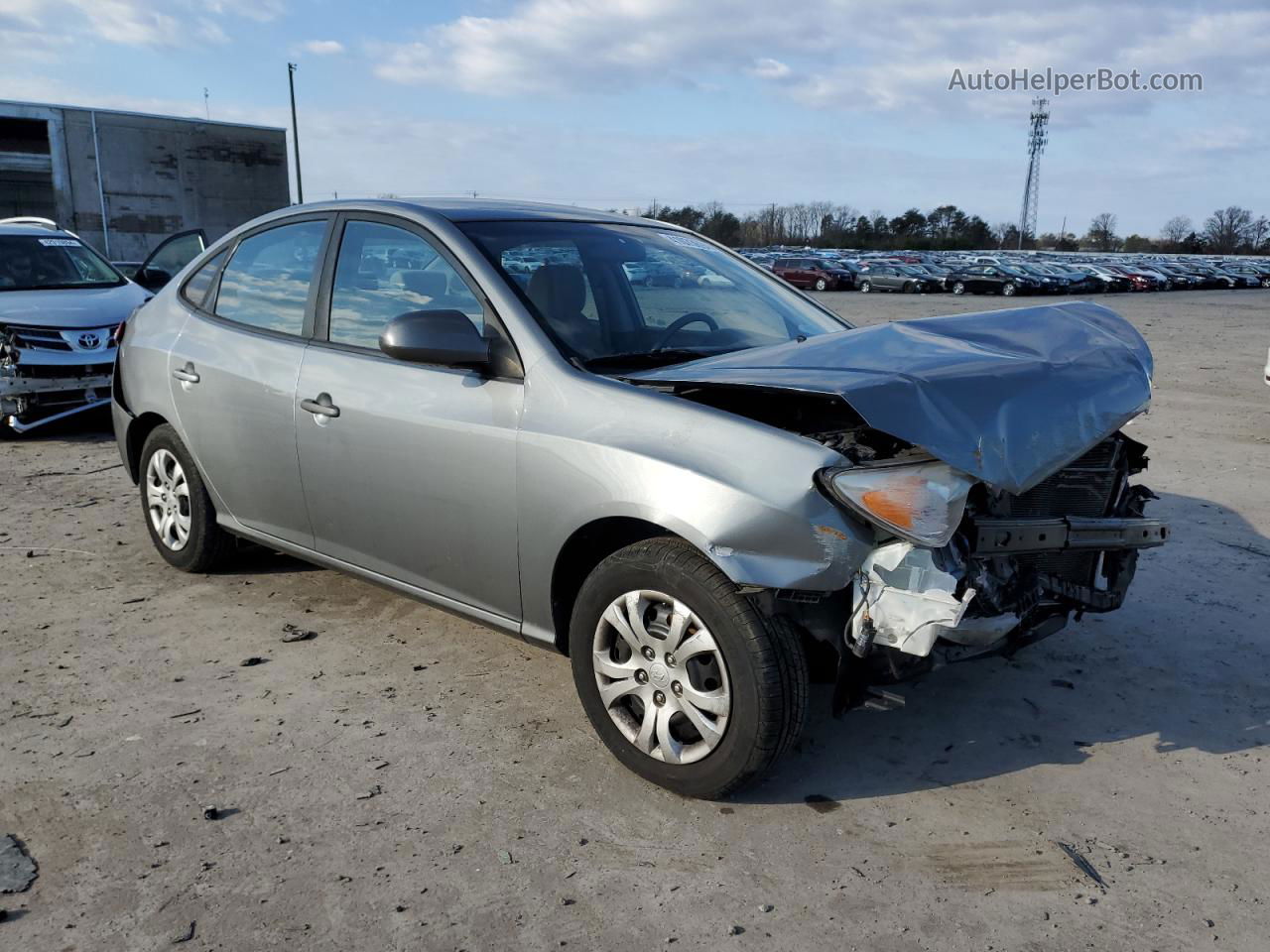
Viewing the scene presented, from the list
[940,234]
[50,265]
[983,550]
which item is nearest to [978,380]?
[983,550]

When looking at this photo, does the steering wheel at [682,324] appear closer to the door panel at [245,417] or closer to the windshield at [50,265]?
the door panel at [245,417]

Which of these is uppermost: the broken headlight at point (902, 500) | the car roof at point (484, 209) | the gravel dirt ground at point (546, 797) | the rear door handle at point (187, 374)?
the car roof at point (484, 209)

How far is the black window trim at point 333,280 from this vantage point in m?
3.59

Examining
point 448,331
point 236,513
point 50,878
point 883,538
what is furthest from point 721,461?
point 236,513

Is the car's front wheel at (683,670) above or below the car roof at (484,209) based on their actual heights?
below

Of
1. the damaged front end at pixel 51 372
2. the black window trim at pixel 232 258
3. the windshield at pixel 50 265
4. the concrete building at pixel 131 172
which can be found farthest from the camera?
the concrete building at pixel 131 172

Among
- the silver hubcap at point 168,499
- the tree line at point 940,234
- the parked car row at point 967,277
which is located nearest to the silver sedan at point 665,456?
the silver hubcap at point 168,499

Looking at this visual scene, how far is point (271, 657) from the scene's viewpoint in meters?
4.25

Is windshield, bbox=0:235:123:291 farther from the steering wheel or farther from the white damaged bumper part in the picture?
the white damaged bumper part

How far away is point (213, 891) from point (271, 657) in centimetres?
160

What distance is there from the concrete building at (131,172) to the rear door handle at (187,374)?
46.4 m

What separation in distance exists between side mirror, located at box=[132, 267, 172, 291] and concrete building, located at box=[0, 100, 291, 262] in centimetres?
3992

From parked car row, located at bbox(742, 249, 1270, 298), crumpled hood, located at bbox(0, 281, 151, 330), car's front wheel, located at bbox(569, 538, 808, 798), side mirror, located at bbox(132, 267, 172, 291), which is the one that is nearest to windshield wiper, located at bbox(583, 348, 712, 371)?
car's front wheel, located at bbox(569, 538, 808, 798)

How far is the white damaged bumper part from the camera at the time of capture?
2822 mm
